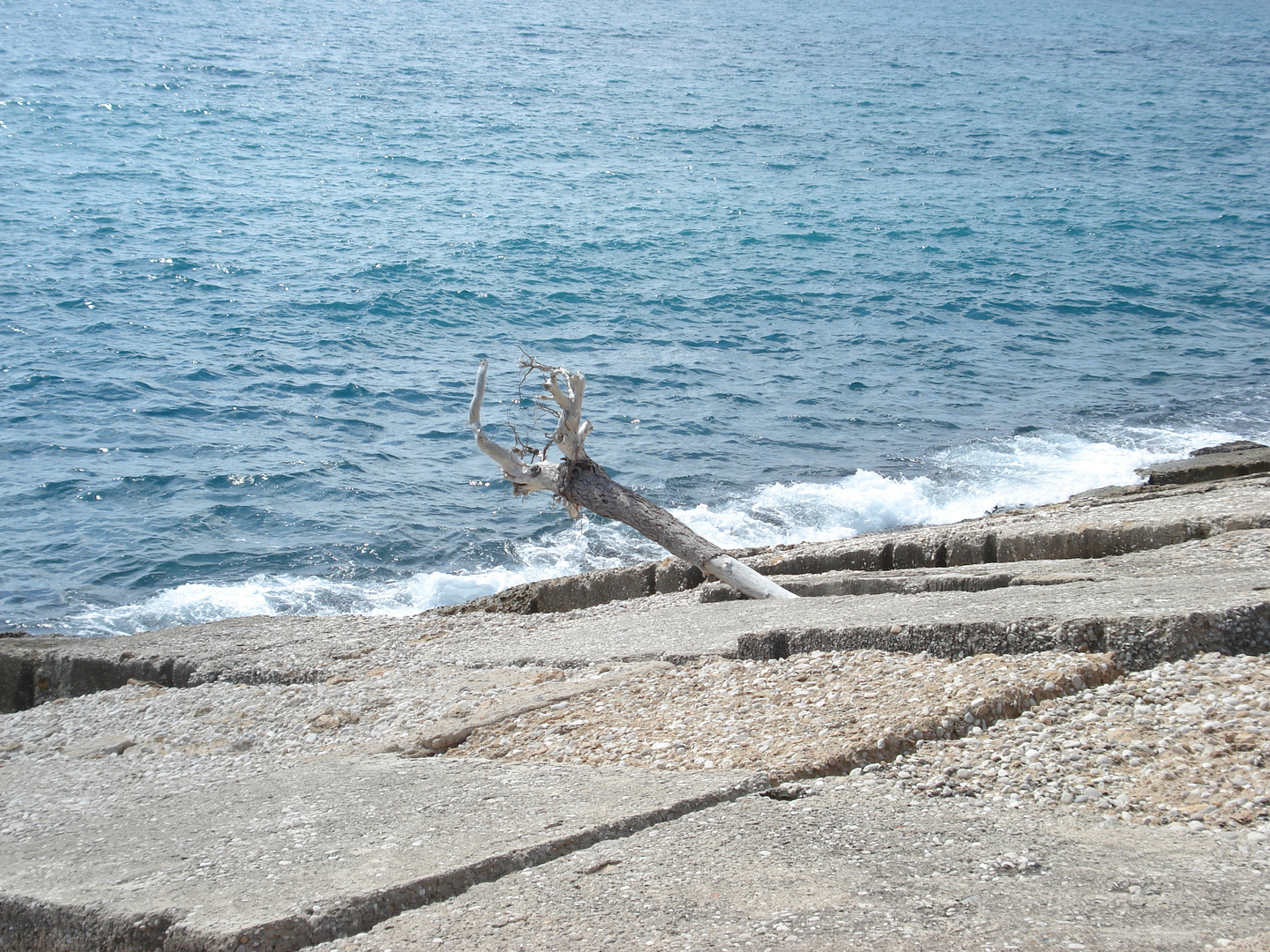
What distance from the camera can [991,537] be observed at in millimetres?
8109

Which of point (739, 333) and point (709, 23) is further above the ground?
point (709, 23)

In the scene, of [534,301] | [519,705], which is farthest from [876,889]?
[534,301]

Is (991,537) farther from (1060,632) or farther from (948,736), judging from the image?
(948,736)

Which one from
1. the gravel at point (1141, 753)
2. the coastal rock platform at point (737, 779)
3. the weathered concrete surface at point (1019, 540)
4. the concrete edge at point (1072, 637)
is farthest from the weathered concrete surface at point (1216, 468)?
the gravel at point (1141, 753)

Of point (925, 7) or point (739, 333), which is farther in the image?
point (925, 7)

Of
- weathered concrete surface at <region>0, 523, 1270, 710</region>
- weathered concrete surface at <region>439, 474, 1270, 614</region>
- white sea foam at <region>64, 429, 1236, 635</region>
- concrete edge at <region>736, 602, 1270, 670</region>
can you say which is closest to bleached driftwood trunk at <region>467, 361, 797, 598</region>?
weathered concrete surface at <region>0, 523, 1270, 710</region>

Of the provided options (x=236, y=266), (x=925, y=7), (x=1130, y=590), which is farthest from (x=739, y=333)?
(x=925, y=7)

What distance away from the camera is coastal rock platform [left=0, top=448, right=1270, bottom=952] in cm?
347

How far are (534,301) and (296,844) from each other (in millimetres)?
19585

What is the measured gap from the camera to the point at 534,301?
23078 mm

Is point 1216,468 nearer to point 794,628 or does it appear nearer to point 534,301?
point 794,628

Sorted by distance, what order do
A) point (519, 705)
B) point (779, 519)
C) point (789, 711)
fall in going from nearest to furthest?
point (789, 711) < point (519, 705) < point (779, 519)

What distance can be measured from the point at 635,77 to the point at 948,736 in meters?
46.5

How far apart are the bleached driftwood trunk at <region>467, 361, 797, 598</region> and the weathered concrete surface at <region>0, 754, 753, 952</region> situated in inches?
142
